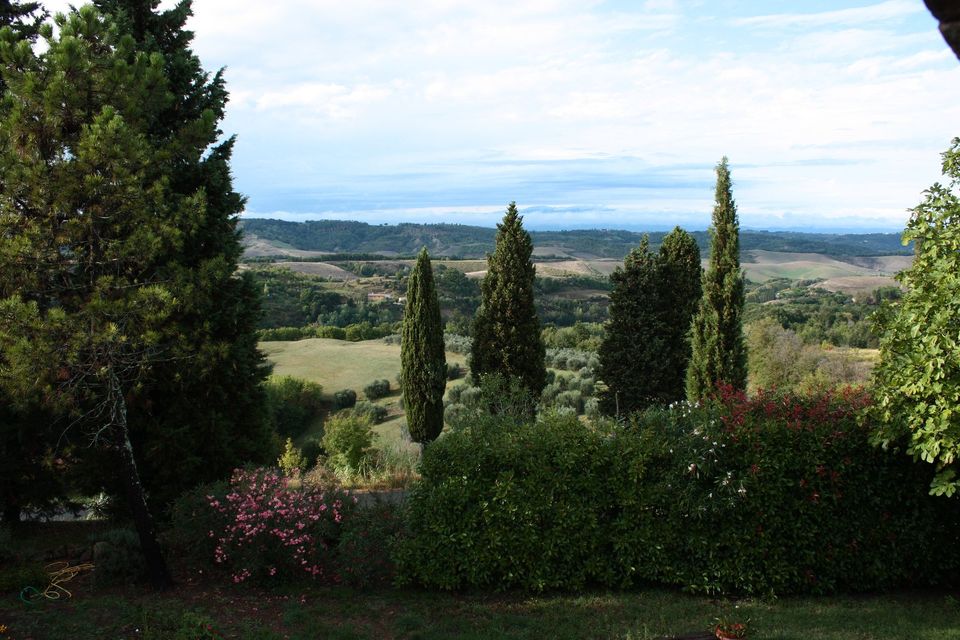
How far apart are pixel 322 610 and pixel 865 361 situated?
26.1 metres

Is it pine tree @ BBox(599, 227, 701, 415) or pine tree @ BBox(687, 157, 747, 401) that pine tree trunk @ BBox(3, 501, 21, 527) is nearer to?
pine tree @ BBox(599, 227, 701, 415)

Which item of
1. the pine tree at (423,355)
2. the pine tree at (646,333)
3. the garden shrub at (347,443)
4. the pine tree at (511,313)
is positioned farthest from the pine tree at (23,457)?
the pine tree at (646,333)

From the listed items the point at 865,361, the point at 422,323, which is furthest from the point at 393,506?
the point at 865,361

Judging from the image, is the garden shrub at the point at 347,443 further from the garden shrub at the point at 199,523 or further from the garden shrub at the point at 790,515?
the garden shrub at the point at 790,515

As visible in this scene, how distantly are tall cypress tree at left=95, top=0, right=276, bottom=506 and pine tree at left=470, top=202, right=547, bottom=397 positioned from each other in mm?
8165

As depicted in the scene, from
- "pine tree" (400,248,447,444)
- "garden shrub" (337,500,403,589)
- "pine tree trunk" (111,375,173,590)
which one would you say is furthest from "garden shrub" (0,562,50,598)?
"pine tree" (400,248,447,444)

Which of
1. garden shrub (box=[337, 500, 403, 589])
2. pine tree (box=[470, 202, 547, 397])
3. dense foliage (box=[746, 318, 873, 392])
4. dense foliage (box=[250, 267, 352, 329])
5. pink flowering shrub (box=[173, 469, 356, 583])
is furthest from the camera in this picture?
dense foliage (box=[250, 267, 352, 329])

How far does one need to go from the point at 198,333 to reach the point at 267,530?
8.86 ft

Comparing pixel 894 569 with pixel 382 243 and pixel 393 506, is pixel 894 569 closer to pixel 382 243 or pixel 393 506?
pixel 393 506

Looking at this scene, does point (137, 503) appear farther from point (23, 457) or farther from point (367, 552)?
point (23, 457)

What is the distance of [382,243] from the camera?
3091 inches

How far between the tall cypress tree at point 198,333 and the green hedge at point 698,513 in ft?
11.8

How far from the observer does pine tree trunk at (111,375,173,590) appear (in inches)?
271

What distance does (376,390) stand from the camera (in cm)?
2900
